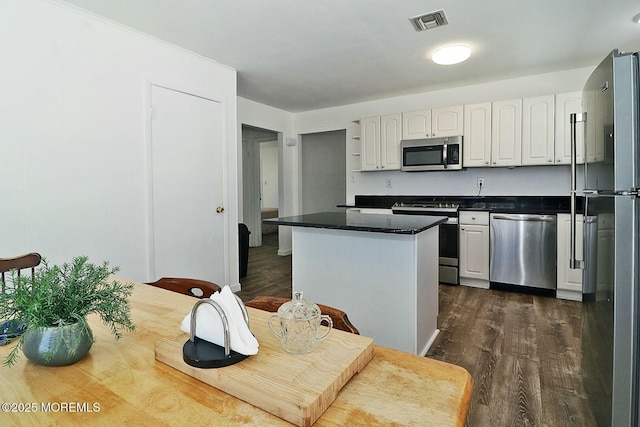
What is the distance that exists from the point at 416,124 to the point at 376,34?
5.88 ft

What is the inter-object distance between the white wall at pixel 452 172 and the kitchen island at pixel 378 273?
2.30 metres

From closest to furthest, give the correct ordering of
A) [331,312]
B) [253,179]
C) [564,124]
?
[331,312] → [564,124] → [253,179]

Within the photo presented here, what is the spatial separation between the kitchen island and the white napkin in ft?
4.42

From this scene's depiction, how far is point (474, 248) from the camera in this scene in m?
3.99

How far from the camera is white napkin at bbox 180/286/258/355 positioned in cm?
76

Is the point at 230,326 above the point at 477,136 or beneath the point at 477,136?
beneath

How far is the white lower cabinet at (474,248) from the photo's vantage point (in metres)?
3.92

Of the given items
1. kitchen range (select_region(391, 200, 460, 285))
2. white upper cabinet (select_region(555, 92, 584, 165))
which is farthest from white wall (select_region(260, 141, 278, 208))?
white upper cabinet (select_region(555, 92, 584, 165))

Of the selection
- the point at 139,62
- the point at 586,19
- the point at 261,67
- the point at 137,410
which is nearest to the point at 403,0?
the point at 586,19

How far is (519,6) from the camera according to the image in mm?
2469

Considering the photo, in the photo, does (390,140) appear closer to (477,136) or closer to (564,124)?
(477,136)

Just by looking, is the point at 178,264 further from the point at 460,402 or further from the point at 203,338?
the point at 460,402

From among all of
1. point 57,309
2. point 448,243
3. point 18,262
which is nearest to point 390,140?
point 448,243

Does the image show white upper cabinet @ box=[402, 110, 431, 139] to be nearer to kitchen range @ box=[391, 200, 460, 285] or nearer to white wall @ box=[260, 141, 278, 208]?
kitchen range @ box=[391, 200, 460, 285]
